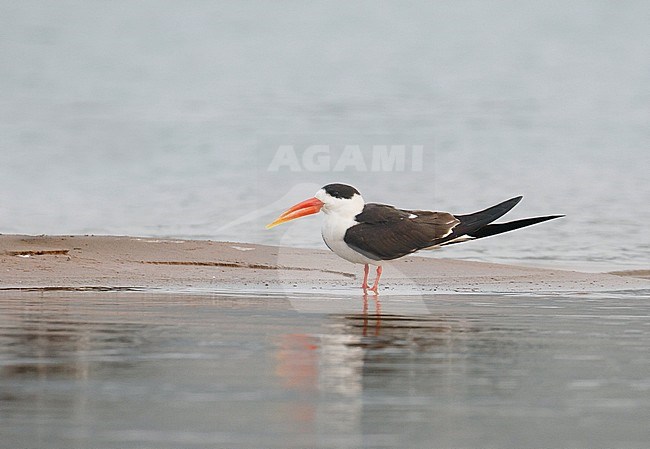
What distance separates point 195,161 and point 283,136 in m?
2.25

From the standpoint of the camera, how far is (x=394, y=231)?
423 inches

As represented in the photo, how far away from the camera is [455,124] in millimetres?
26219

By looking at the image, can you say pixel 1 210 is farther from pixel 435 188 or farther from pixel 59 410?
pixel 59 410

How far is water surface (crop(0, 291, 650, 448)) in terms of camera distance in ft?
11.5

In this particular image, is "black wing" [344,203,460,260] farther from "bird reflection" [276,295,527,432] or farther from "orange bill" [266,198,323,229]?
"bird reflection" [276,295,527,432]

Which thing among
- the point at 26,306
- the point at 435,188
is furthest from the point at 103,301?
the point at 435,188

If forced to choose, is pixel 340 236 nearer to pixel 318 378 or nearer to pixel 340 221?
pixel 340 221

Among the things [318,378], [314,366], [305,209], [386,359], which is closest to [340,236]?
[305,209]

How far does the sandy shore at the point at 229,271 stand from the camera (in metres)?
10.4

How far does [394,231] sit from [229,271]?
5.52 ft

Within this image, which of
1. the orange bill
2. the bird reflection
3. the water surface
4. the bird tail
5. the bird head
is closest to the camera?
the water surface

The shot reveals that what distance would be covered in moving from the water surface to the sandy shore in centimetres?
261

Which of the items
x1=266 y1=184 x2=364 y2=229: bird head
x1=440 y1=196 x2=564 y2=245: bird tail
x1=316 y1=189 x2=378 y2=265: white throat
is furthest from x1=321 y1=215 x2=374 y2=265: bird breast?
x1=440 y1=196 x2=564 y2=245: bird tail

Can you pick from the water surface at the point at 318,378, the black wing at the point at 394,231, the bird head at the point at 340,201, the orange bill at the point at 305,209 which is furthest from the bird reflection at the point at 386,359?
the orange bill at the point at 305,209
